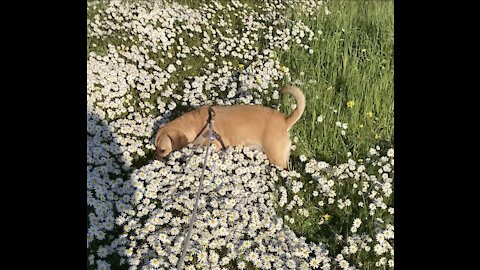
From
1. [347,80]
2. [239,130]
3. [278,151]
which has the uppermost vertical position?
[347,80]

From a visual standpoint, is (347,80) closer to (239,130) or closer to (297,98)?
(297,98)

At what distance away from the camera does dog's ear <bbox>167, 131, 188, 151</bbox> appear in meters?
4.02

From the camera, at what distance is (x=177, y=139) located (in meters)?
4.04

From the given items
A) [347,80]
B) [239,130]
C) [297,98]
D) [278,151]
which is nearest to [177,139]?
[239,130]

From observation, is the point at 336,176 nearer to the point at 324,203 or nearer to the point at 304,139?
the point at 324,203

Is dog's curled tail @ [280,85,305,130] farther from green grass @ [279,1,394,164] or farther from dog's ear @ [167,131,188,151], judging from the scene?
dog's ear @ [167,131,188,151]

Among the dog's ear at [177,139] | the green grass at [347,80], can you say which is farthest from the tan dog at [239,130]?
the green grass at [347,80]

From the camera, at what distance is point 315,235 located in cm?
335

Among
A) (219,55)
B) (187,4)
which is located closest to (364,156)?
(219,55)

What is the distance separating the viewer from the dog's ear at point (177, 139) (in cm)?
402

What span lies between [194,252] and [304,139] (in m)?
2.00

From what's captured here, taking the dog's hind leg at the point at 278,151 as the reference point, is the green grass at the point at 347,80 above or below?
above

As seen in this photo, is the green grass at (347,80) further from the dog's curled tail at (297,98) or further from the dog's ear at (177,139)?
the dog's ear at (177,139)

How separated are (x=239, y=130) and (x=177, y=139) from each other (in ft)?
2.33
